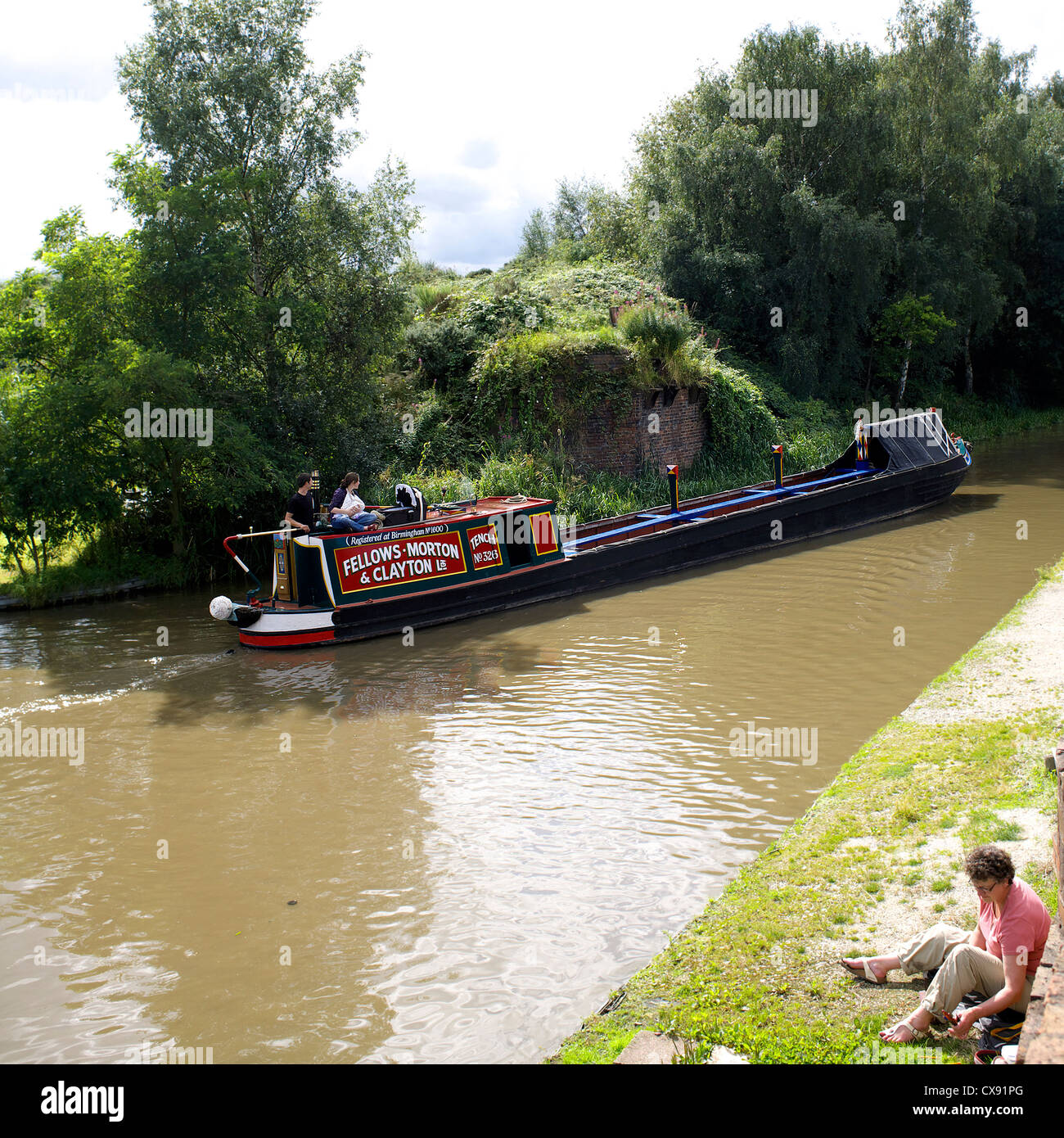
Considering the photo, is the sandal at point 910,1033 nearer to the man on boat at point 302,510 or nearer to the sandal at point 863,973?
the sandal at point 863,973

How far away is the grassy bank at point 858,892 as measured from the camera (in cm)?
420

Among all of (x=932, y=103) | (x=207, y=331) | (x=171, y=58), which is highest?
(x=932, y=103)

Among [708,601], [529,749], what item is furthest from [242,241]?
[529,749]

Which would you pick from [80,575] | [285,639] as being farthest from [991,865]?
[80,575]

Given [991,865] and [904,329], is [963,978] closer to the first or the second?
[991,865]

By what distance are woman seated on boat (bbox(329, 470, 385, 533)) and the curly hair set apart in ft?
31.8

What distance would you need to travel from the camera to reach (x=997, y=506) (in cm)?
1944

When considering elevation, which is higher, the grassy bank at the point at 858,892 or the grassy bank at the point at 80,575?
the grassy bank at the point at 80,575

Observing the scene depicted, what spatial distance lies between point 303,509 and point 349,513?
0.65m

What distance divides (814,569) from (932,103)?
868 inches

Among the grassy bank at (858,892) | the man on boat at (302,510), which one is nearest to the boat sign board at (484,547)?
the man on boat at (302,510)

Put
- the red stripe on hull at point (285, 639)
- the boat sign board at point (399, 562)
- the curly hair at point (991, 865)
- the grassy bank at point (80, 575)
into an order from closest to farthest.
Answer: the curly hair at point (991, 865), the red stripe on hull at point (285, 639), the boat sign board at point (399, 562), the grassy bank at point (80, 575)

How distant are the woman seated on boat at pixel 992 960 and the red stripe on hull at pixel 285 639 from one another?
9583 millimetres
